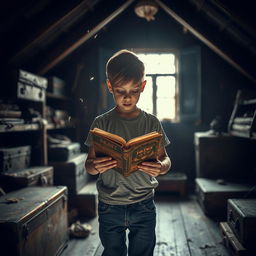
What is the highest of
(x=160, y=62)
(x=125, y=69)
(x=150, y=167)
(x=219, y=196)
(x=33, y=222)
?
(x=160, y=62)

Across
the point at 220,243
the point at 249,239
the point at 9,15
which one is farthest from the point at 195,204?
the point at 9,15

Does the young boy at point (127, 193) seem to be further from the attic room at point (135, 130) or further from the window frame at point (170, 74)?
the window frame at point (170, 74)

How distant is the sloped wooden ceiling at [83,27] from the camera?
10.6 ft

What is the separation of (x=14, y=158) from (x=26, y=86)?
0.87 meters

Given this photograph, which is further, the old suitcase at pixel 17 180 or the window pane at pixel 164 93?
the window pane at pixel 164 93

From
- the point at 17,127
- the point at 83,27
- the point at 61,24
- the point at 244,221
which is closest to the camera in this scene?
the point at 244,221

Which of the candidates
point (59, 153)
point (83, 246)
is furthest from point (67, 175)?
point (83, 246)

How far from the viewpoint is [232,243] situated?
7.56 ft

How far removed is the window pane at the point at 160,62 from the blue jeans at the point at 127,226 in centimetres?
429

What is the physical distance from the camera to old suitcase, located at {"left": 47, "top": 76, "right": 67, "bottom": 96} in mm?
4395

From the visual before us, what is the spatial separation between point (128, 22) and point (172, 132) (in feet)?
7.72

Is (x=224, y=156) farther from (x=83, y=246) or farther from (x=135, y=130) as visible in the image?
(x=135, y=130)

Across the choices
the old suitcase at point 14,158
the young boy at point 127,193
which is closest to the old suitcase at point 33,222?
the old suitcase at point 14,158

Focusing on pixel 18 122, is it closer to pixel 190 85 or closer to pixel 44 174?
pixel 44 174
